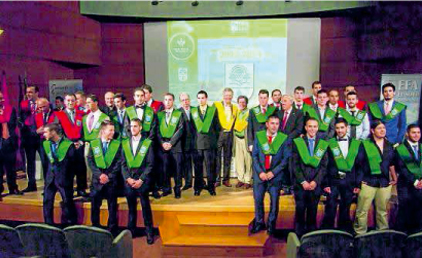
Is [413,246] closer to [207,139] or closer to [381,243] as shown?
[381,243]

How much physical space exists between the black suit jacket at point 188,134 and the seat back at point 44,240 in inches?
86.9

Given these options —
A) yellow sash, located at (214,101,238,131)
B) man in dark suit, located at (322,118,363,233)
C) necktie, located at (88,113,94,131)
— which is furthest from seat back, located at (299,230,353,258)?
necktie, located at (88,113,94,131)

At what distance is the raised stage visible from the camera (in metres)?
3.96

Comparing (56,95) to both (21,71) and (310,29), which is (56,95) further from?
(310,29)

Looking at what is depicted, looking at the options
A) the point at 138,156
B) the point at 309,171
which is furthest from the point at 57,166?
the point at 309,171

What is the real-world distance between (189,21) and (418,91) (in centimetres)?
404

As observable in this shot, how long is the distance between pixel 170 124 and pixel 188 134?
0.31m

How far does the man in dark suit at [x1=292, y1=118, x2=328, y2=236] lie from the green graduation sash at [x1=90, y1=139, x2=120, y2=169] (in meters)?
1.89

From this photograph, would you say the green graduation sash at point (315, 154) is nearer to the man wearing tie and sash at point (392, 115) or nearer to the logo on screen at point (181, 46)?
the man wearing tie and sash at point (392, 115)

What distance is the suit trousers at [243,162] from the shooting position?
519 cm

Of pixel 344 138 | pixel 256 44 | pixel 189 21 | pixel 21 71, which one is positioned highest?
pixel 189 21

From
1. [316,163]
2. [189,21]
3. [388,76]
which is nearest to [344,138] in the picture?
[316,163]

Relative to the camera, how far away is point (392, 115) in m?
4.54

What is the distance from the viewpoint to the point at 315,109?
184 inches
